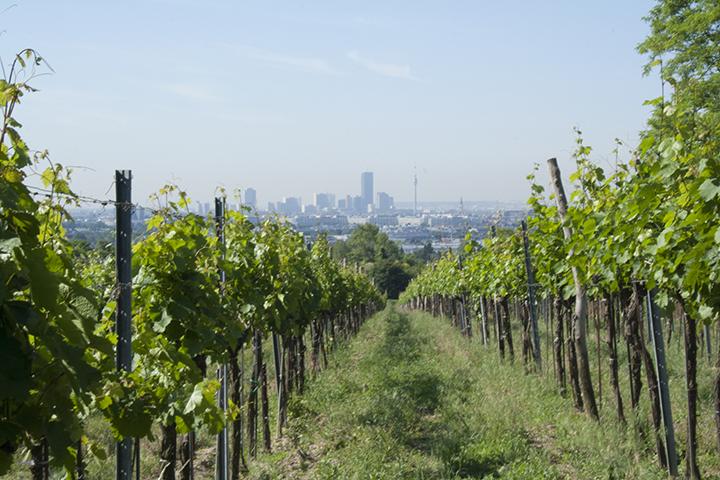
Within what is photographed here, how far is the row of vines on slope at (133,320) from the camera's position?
7.10 feet

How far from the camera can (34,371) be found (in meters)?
2.42

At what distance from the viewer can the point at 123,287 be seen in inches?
156

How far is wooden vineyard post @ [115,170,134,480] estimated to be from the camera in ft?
12.6

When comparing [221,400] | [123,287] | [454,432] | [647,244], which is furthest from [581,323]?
[123,287]

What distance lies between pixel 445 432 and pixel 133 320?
501 cm

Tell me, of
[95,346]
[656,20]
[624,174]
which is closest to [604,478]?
[624,174]

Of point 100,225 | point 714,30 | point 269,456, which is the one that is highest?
point 714,30

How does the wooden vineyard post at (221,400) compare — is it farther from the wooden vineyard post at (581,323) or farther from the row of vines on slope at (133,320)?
the wooden vineyard post at (581,323)

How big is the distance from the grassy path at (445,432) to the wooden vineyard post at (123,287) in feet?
11.9

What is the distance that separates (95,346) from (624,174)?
5.67 m

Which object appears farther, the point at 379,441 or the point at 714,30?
the point at 714,30

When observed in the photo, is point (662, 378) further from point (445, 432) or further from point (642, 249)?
point (445, 432)

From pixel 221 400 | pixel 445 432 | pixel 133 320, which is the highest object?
pixel 133 320

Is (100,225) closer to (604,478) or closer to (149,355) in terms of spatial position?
(149,355)
